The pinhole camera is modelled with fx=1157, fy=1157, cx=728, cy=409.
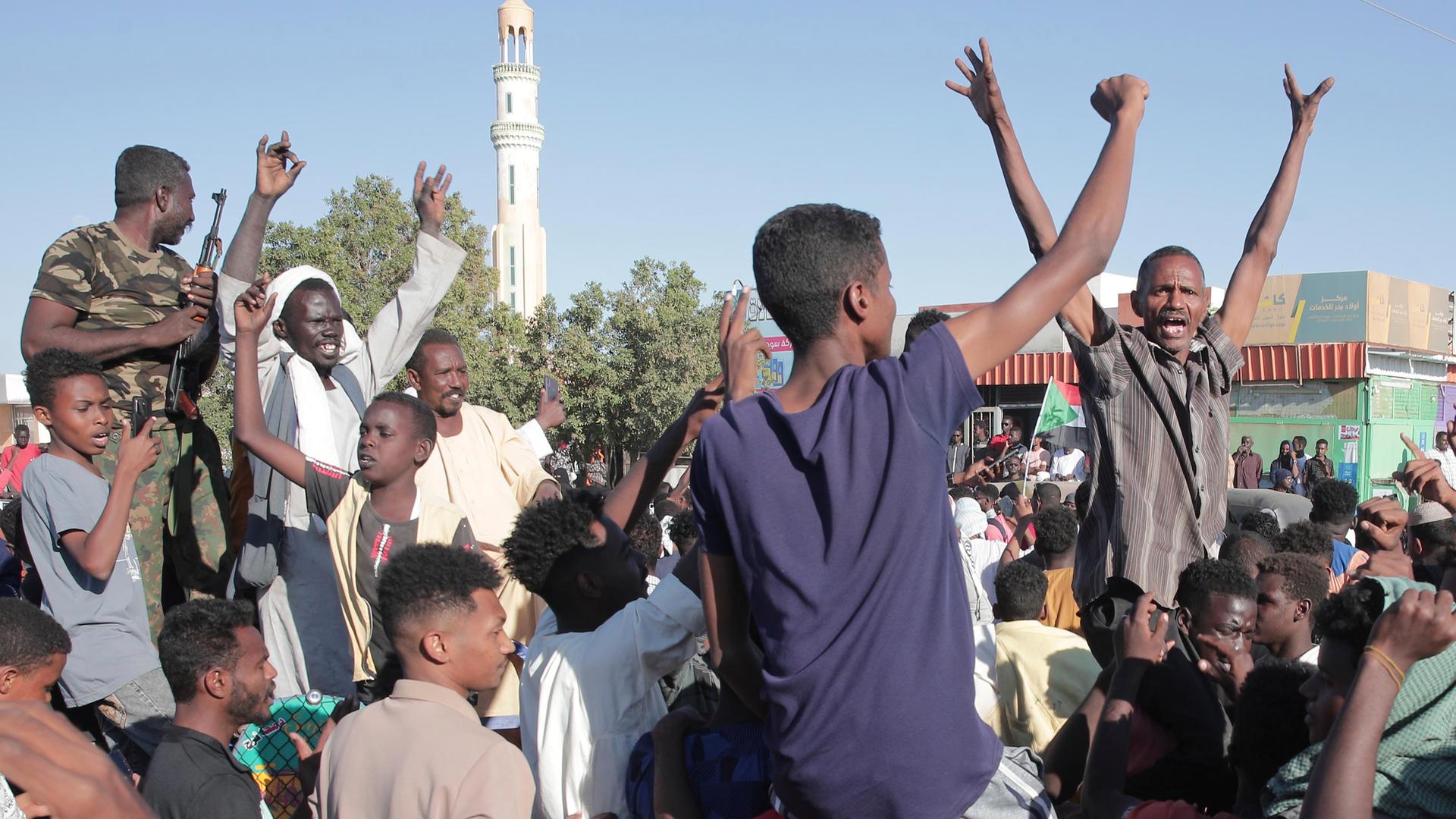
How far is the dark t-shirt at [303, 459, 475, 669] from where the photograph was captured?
4.01 meters

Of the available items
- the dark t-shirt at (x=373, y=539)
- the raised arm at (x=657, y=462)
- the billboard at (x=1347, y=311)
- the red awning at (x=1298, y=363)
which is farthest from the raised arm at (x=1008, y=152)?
the billboard at (x=1347, y=311)

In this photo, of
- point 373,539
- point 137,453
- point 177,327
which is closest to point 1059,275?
point 373,539

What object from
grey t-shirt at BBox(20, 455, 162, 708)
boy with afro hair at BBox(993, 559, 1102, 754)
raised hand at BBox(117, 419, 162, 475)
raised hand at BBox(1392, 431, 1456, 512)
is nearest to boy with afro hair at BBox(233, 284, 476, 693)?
raised hand at BBox(117, 419, 162, 475)

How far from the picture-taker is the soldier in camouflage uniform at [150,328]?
14.2ft

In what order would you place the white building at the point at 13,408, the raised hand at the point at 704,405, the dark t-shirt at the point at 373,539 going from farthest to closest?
1. the white building at the point at 13,408
2. the dark t-shirt at the point at 373,539
3. the raised hand at the point at 704,405

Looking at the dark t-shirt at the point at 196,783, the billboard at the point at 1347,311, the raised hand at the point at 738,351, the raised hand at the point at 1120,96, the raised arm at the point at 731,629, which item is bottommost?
the dark t-shirt at the point at 196,783

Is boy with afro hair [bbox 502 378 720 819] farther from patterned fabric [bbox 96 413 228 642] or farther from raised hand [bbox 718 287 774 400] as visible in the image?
patterned fabric [bbox 96 413 228 642]

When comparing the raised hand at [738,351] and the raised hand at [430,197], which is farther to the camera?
the raised hand at [430,197]

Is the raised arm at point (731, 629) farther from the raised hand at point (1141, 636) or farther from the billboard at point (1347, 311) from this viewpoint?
the billboard at point (1347, 311)

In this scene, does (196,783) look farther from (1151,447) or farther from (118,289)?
(1151,447)

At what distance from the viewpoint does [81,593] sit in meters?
3.95

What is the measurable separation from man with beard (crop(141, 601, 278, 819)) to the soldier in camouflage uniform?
56.7 inches

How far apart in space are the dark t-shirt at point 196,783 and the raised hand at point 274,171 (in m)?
2.23

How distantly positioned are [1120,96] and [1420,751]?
4.93ft
